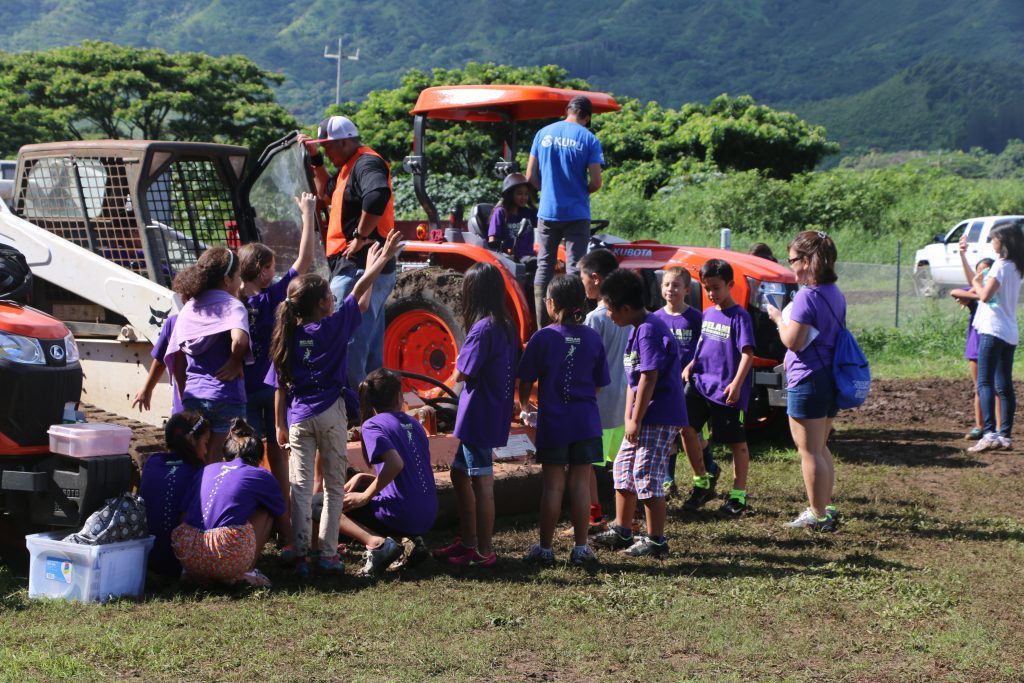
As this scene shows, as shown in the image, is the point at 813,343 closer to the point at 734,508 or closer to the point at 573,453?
the point at 734,508

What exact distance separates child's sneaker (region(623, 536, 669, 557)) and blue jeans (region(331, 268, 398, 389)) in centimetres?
191

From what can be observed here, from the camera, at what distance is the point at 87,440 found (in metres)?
5.46

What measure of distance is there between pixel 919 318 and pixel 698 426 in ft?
31.2

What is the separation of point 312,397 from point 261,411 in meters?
0.65

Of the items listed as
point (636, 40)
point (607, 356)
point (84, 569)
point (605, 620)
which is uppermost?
point (636, 40)

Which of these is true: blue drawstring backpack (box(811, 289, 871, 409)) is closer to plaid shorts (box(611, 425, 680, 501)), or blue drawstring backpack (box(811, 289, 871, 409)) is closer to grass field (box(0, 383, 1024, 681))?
grass field (box(0, 383, 1024, 681))

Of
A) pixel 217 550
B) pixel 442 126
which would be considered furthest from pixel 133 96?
pixel 217 550

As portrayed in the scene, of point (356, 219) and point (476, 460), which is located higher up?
point (356, 219)

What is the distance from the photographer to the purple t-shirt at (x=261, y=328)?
6.21 metres

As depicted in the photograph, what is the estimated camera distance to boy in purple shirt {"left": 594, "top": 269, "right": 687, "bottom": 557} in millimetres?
6414

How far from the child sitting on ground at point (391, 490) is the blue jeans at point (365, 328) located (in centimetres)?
118

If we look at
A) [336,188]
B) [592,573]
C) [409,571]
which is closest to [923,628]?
[592,573]

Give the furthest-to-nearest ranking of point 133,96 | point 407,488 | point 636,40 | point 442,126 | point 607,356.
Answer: point 636,40 → point 133,96 → point 442,126 → point 607,356 → point 407,488

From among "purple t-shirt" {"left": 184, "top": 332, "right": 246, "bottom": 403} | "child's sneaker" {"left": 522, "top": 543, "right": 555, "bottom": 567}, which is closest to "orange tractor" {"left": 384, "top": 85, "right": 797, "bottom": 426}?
"child's sneaker" {"left": 522, "top": 543, "right": 555, "bottom": 567}
